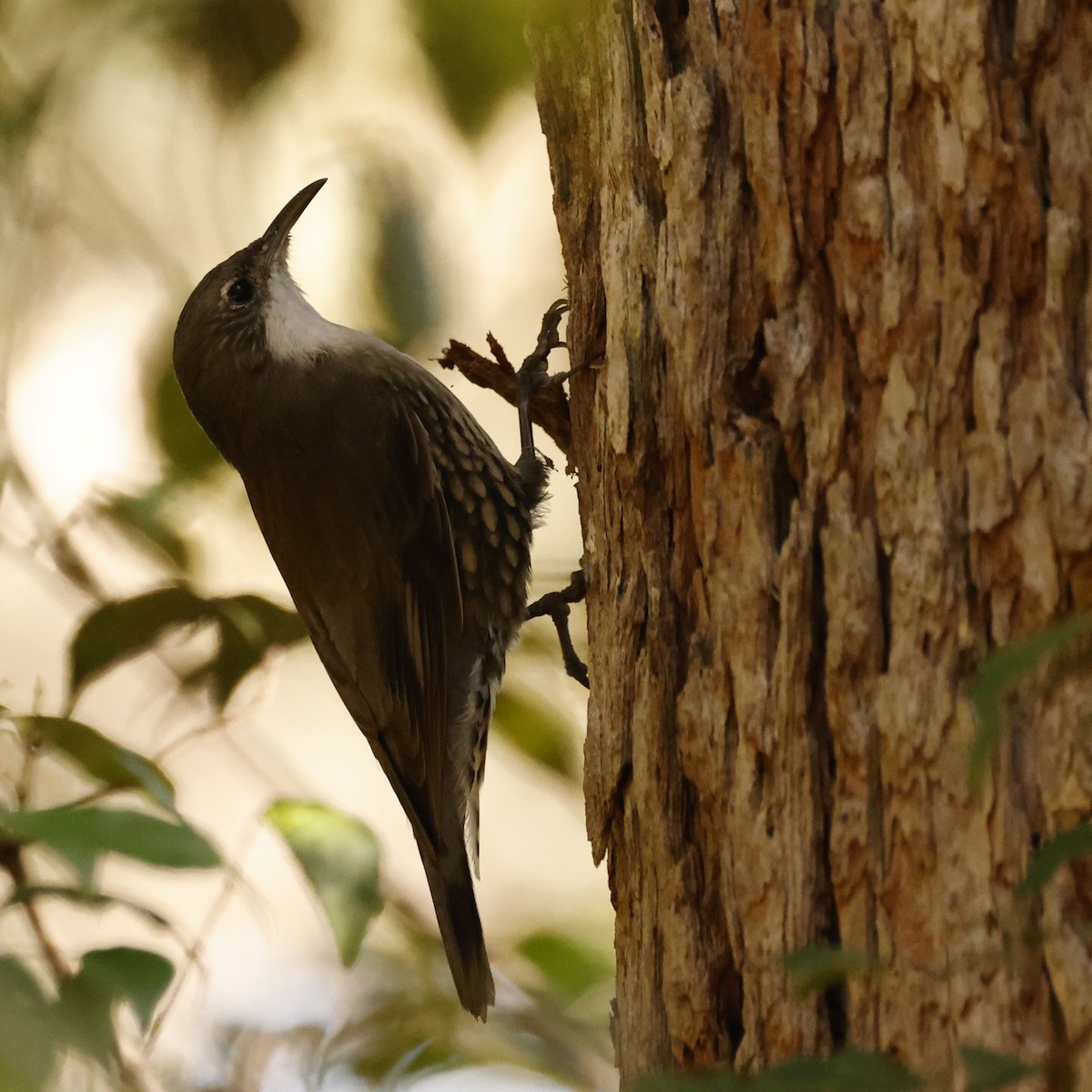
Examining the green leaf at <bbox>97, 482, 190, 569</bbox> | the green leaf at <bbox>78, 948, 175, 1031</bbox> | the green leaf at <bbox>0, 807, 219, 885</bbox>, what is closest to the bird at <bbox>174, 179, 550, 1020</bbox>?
the green leaf at <bbox>97, 482, 190, 569</bbox>

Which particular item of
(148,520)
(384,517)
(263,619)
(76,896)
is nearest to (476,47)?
(76,896)

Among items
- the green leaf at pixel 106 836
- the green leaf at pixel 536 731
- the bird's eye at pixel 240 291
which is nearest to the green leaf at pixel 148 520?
the green leaf at pixel 536 731

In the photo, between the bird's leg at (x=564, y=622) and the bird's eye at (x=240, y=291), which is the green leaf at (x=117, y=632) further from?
the bird's eye at (x=240, y=291)

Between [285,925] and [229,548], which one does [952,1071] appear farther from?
[285,925]

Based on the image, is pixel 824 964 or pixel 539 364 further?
pixel 539 364

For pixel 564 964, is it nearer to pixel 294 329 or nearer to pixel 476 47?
pixel 294 329

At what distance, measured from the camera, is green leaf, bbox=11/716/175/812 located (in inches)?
65.1

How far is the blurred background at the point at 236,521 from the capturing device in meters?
1.47

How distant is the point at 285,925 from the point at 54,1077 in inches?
155

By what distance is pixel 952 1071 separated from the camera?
1.31m

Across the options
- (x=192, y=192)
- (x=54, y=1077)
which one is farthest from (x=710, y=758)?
(x=192, y=192)

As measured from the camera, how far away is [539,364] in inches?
113

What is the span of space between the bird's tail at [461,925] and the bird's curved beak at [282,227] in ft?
4.73

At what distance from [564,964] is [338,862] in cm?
106
